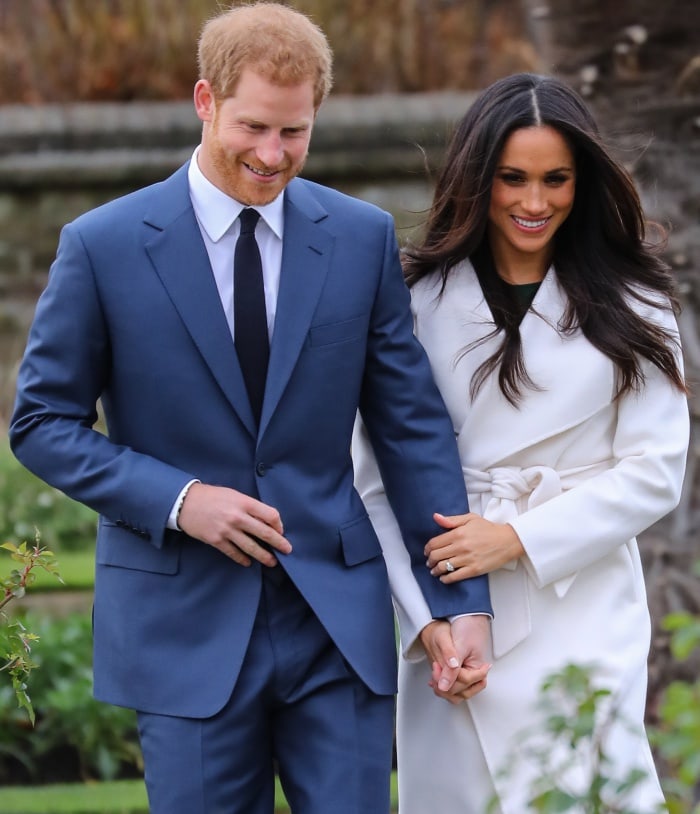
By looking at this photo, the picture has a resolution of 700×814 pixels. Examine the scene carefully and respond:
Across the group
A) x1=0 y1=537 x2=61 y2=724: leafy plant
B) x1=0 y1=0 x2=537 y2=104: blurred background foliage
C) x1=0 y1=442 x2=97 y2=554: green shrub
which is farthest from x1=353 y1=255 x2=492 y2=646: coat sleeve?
x1=0 y1=0 x2=537 y2=104: blurred background foliage

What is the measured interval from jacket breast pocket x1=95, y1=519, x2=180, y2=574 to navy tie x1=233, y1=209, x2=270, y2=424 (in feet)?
0.96

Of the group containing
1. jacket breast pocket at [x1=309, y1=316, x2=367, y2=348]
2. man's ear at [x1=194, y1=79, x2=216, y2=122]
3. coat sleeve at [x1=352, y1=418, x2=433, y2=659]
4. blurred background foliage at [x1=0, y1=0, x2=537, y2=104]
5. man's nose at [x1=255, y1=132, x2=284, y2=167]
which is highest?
man's ear at [x1=194, y1=79, x2=216, y2=122]

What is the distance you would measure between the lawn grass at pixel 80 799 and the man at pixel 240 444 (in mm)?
1668

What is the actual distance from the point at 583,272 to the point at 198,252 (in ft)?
2.75

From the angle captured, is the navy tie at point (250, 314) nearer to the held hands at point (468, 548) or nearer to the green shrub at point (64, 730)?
the held hands at point (468, 548)

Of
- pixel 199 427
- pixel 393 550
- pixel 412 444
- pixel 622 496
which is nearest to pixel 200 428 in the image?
pixel 199 427

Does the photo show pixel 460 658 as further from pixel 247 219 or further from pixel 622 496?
pixel 247 219

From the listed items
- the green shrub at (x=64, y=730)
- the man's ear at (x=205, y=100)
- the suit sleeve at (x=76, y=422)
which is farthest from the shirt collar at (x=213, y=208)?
the green shrub at (x=64, y=730)

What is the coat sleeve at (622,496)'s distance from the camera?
10.9ft

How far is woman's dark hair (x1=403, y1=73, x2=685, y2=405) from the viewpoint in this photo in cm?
338

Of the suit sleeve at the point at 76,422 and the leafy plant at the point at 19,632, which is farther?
the leafy plant at the point at 19,632

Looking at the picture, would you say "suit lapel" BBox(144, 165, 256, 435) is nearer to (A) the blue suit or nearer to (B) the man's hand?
(A) the blue suit

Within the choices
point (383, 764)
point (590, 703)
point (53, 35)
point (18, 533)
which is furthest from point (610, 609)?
point (53, 35)

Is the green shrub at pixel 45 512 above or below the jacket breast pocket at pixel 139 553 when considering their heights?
below
